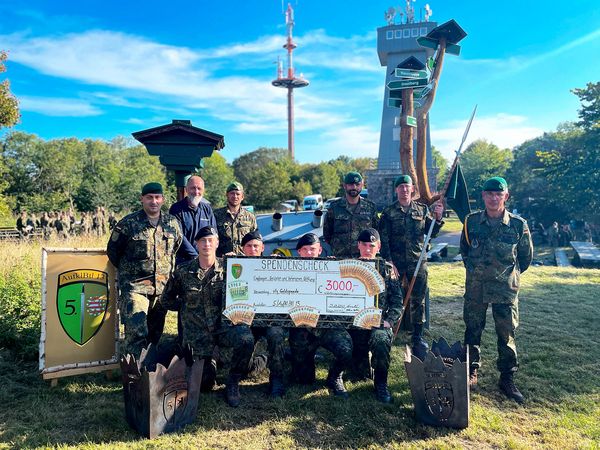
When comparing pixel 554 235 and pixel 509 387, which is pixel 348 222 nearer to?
pixel 509 387

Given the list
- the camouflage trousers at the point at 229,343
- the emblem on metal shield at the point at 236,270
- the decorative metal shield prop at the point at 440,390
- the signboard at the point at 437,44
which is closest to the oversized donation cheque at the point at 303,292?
the emblem on metal shield at the point at 236,270

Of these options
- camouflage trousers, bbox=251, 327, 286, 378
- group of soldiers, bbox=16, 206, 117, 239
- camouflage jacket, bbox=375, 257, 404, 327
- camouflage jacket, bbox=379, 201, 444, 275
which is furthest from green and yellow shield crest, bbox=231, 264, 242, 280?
group of soldiers, bbox=16, 206, 117, 239

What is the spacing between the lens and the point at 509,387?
3.98 meters

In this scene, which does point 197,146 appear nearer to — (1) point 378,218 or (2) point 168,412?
(1) point 378,218

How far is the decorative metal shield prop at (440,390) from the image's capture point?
3.25 meters

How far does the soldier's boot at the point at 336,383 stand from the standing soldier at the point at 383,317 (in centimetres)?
32

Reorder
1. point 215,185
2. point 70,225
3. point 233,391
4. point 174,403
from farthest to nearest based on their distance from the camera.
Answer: point 215,185
point 70,225
point 233,391
point 174,403

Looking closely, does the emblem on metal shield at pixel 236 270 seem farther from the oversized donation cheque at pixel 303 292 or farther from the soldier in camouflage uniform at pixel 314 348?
the soldier in camouflage uniform at pixel 314 348

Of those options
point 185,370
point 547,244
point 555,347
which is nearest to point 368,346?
point 185,370

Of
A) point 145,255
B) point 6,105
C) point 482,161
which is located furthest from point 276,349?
point 482,161

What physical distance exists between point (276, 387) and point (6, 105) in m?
13.8

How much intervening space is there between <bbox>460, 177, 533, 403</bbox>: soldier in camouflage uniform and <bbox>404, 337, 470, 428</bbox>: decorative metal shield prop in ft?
3.02

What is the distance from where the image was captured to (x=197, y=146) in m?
5.08

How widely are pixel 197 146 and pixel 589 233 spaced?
919 inches
